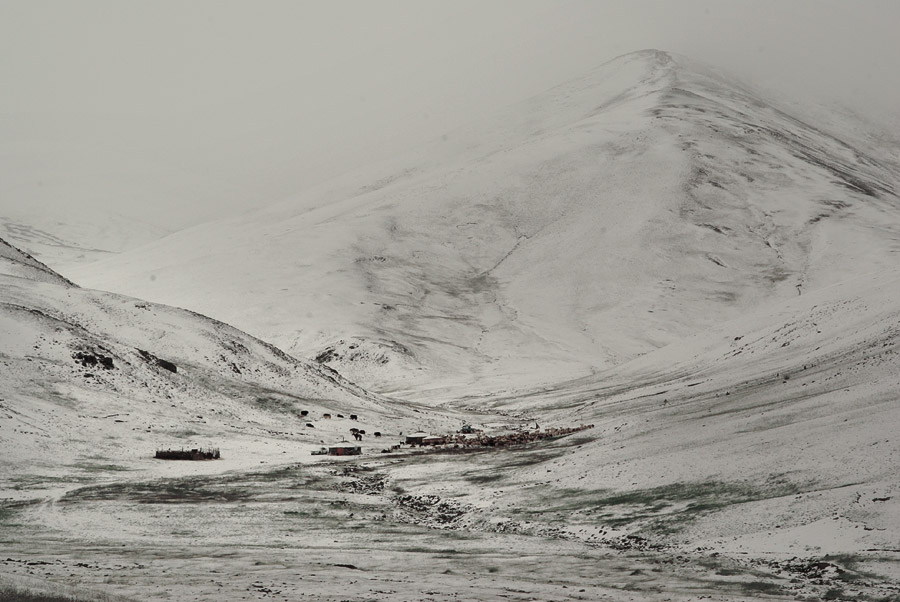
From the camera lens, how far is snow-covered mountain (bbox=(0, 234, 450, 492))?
202 ft

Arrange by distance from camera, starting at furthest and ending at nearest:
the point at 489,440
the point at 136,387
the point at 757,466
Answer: the point at 136,387 < the point at 489,440 < the point at 757,466

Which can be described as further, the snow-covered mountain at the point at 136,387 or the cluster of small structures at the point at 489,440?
the cluster of small structures at the point at 489,440

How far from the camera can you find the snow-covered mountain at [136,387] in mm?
61438

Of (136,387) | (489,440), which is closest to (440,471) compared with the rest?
(489,440)

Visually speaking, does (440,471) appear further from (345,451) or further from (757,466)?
(757,466)

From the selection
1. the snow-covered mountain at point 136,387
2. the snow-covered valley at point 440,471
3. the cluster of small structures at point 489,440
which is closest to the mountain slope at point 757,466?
the snow-covered valley at point 440,471

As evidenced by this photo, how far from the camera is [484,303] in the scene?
199375 mm

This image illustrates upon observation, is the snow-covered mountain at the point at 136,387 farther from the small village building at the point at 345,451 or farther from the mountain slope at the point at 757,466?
the mountain slope at the point at 757,466

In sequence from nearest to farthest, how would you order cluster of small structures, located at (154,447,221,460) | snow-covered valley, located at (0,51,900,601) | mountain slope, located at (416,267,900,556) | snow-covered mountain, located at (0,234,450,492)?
snow-covered valley, located at (0,51,900,601) → mountain slope, located at (416,267,900,556) → cluster of small structures, located at (154,447,221,460) → snow-covered mountain, located at (0,234,450,492)

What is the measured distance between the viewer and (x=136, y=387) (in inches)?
2958

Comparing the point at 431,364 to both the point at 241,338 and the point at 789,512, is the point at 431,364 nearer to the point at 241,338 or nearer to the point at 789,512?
the point at 241,338

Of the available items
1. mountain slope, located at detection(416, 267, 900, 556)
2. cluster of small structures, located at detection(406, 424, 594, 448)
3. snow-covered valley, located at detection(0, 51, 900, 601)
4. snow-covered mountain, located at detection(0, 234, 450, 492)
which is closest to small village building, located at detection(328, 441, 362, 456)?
snow-covered valley, located at detection(0, 51, 900, 601)

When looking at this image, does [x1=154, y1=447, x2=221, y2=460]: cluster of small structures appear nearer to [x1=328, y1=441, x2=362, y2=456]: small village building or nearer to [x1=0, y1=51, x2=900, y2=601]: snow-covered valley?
[x1=0, y1=51, x2=900, y2=601]: snow-covered valley

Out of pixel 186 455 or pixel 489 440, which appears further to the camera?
pixel 489 440
